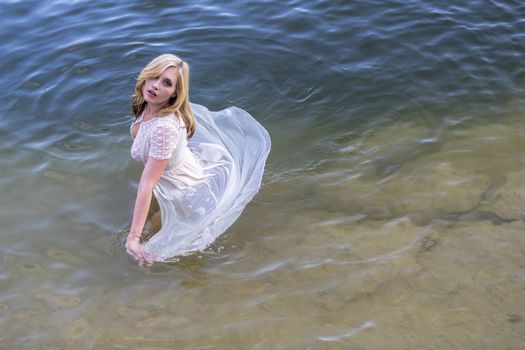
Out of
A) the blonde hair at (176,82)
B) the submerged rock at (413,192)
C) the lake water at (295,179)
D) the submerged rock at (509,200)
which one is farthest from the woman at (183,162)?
the submerged rock at (509,200)

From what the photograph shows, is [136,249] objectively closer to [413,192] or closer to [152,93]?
[152,93]

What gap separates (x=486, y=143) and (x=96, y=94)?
14.4 ft

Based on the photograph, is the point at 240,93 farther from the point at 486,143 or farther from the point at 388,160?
the point at 486,143

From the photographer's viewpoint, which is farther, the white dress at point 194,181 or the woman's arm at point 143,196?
the white dress at point 194,181

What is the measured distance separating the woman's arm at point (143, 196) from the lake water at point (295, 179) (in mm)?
377

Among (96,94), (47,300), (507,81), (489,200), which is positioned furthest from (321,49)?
(47,300)

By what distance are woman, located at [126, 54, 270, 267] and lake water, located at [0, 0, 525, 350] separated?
0.28 metres

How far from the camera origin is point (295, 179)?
6.52 m

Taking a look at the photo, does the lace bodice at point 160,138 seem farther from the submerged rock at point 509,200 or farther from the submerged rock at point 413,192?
the submerged rock at point 509,200

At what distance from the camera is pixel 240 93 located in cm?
792

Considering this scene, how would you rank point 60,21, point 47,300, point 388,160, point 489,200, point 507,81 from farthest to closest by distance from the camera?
point 60,21 → point 507,81 → point 388,160 → point 489,200 → point 47,300

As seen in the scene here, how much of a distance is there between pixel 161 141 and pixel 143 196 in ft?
1.41

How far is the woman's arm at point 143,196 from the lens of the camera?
197 inches

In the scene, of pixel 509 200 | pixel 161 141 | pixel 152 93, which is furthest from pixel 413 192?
pixel 152 93
